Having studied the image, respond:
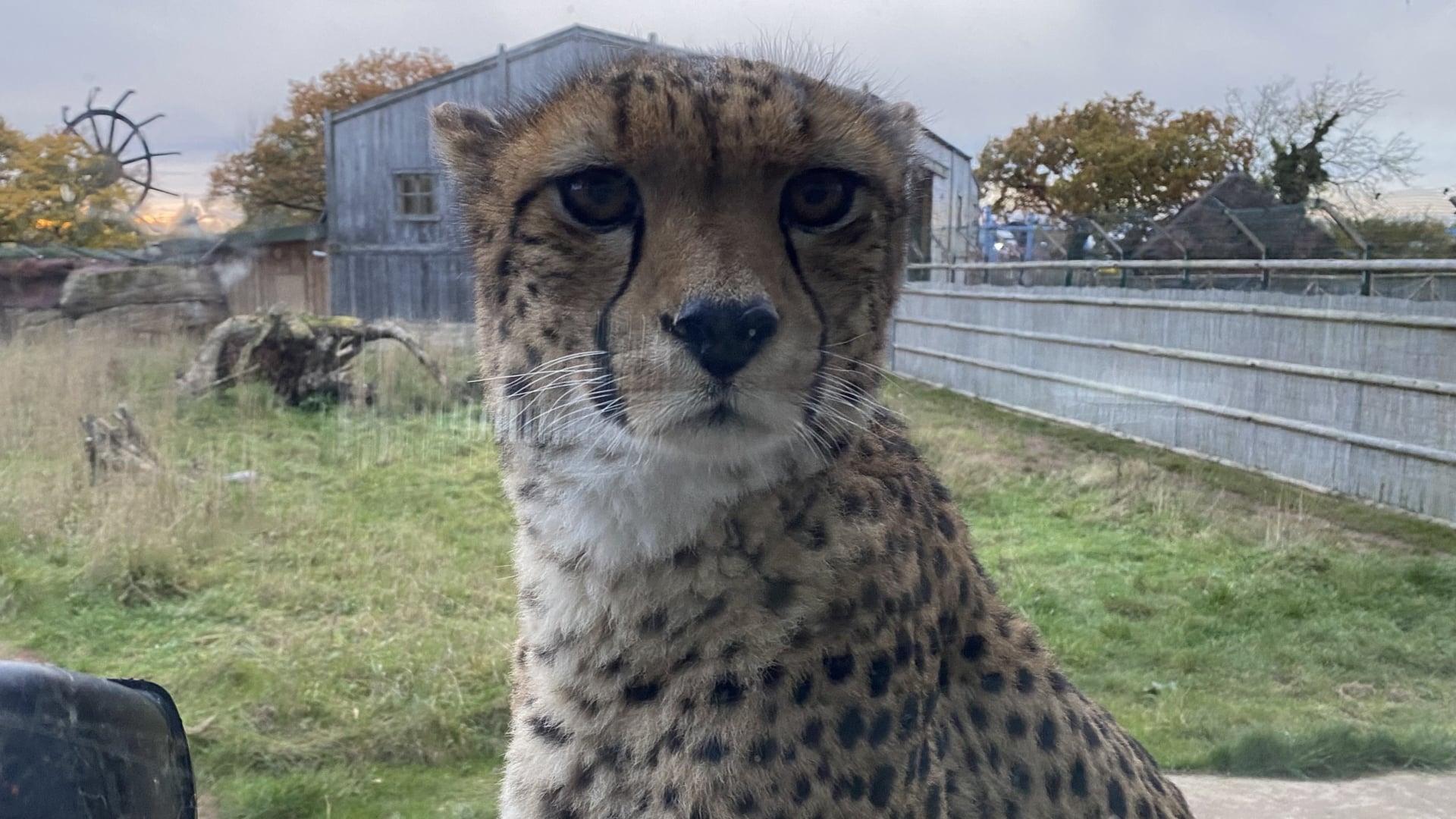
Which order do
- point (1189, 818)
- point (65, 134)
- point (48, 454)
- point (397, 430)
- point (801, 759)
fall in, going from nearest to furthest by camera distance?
point (801, 759), point (1189, 818), point (65, 134), point (48, 454), point (397, 430)

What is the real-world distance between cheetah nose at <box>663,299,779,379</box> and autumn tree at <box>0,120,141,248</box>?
1.30 meters

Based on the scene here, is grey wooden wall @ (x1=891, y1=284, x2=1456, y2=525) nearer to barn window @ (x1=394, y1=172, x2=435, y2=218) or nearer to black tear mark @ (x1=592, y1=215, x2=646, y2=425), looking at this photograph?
barn window @ (x1=394, y1=172, x2=435, y2=218)

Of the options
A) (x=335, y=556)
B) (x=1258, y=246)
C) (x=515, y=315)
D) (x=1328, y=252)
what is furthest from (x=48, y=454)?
(x=1328, y=252)

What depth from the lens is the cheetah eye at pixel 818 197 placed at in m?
1.13

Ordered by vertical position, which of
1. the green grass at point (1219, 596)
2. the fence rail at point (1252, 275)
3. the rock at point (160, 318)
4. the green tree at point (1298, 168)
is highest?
the green tree at point (1298, 168)

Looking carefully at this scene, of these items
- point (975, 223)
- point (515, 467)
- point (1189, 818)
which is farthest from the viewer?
point (975, 223)

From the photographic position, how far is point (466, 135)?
1319 millimetres

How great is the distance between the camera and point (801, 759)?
3.68 ft

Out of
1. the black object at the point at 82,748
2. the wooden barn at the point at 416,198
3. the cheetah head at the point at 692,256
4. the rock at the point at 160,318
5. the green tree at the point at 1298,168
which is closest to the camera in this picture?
the black object at the point at 82,748

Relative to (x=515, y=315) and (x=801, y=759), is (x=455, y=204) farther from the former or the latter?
(x=801, y=759)

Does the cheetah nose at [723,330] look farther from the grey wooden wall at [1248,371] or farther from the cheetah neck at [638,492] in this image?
the grey wooden wall at [1248,371]

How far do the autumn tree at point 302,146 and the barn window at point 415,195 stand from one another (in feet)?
0.47

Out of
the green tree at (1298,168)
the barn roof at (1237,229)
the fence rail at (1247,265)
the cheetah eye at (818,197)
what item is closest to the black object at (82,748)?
the cheetah eye at (818,197)

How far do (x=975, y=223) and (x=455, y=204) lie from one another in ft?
3.31
